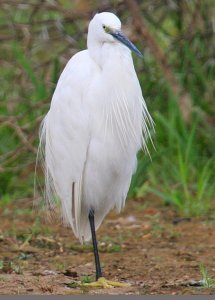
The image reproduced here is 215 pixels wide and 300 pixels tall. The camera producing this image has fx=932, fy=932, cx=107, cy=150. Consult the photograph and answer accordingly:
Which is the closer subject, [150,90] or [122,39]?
[122,39]

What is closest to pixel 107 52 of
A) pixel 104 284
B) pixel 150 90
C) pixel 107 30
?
pixel 107 30

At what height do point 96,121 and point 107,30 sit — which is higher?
point 107,30

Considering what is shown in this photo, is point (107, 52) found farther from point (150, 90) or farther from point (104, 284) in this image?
point (150, 90)

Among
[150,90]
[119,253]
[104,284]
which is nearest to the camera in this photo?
[104,284]

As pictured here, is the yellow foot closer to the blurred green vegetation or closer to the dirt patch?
the dirt patch

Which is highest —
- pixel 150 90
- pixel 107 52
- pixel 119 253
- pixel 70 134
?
pixel 107 52

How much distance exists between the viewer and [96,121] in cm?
429

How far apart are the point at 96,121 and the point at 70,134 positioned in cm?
15

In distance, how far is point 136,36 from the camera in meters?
6.61

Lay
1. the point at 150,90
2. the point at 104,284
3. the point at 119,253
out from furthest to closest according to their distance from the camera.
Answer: the point at 150,90, the point at 119,253, the point at 104,284

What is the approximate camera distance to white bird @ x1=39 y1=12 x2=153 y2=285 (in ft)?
14.0

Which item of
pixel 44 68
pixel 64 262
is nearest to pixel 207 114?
pixel 44 68

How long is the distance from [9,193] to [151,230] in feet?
4.28

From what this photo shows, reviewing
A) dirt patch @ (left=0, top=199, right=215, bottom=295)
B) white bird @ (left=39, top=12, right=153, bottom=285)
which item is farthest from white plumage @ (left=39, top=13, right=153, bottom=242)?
dirt patch @ (left=0, top=199, right=215, bottom=295)
